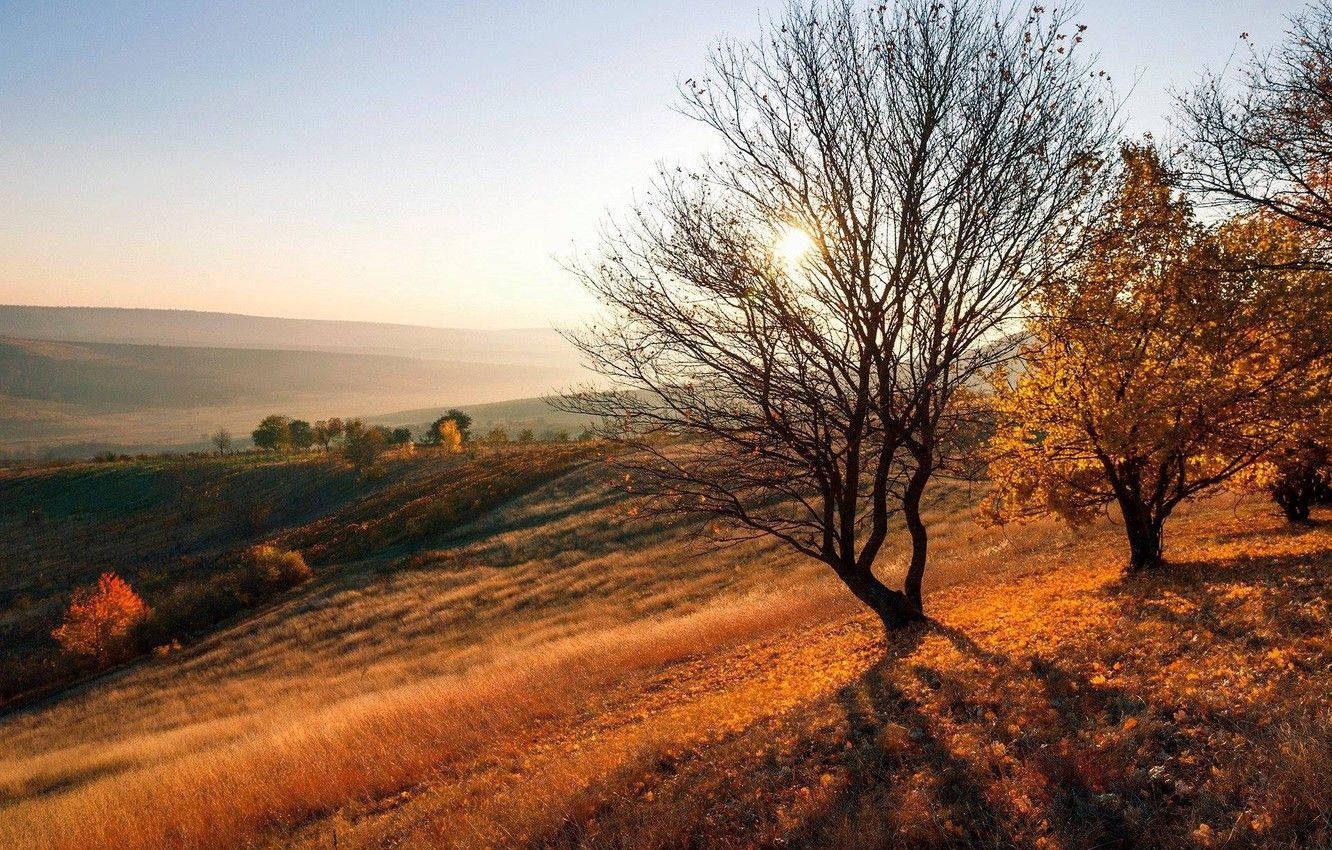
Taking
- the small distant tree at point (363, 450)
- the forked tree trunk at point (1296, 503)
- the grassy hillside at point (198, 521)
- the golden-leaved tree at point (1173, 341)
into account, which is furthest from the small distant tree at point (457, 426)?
the golden-leaved tree at point (1173, 341)

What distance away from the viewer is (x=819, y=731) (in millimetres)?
7539

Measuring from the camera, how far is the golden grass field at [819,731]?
5062mm

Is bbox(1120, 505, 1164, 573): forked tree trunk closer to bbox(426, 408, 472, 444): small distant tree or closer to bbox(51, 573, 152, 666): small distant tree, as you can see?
bbox(51, 573, 152, 666): small distant tree

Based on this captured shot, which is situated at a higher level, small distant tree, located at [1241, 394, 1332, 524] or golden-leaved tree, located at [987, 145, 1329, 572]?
golden-leaved tree, located at [987, 145, 1329, 572]

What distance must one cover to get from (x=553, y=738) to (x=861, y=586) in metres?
5.83

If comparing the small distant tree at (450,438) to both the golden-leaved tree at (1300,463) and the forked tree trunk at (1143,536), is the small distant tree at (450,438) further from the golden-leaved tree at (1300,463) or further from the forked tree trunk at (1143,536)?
the golden-leaved tree at (1300,463)

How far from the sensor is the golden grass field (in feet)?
16.6

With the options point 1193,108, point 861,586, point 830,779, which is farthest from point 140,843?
point 1193,108

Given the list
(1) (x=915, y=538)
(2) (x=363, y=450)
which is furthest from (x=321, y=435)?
(1) (x=915, y=538)

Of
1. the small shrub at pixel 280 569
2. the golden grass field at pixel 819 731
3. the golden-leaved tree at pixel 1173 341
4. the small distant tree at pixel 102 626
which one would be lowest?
the small distant tree at pixel 102 626

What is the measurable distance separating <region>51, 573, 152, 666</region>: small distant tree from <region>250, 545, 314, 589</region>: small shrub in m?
5.71

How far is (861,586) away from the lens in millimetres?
12508

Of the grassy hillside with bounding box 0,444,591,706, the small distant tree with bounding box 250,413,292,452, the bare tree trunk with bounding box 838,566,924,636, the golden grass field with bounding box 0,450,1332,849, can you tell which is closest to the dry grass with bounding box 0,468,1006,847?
the golden grass field with bounding box 0,450,1332,849

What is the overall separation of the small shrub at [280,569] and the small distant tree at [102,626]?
18.7 feet
